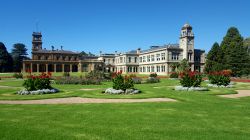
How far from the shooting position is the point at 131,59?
89750 millimetres

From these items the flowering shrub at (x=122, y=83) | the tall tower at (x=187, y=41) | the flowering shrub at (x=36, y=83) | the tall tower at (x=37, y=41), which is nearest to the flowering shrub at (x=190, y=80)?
the flowering shrub at (x=122, y=83)

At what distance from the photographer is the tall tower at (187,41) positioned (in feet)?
236

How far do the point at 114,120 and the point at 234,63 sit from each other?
55705mm

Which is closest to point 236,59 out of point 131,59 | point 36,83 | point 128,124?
point 131,59

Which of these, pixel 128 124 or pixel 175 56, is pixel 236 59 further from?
pixel 128 124

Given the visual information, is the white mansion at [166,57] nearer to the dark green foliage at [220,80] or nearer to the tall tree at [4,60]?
the tall tree at [4,60]

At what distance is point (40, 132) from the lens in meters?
7.50

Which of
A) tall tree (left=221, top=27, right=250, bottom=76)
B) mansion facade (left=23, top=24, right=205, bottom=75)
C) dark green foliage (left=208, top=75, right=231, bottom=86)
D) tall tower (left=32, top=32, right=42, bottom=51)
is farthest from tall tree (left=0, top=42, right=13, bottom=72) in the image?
dark green foliage (left=208, top=75, right=231, bottom=86)

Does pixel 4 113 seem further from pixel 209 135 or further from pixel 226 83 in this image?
pixel 226 83

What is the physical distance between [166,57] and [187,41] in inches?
300

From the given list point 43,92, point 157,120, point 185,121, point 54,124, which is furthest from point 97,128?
point 43,92

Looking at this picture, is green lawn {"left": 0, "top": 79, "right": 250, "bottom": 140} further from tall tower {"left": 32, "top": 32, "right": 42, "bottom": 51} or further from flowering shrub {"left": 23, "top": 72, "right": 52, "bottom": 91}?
tall tower {"left": 32, "top": 32, "right": 42, "bottom": 51}

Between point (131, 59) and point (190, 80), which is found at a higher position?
point (131, 59)

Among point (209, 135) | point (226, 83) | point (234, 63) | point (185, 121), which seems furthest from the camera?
point (234, 63)
